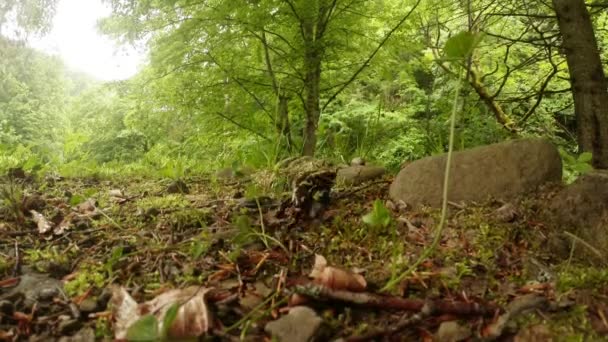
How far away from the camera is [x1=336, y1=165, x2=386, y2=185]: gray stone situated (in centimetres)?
257

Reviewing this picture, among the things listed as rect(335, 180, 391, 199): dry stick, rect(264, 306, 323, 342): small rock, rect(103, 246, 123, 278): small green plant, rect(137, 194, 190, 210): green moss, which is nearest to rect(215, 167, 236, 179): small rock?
rect(137, 194, 190, 210): green moss

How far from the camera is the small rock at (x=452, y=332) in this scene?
3.81ft

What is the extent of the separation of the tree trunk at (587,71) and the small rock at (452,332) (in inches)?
87.2

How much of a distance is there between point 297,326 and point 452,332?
17.5 inches

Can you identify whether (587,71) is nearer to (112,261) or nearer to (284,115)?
(284,115)

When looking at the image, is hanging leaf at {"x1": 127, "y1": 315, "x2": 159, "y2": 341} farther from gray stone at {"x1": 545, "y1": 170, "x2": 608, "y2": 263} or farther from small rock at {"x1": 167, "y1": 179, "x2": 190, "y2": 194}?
small rock at {"x1": 167, "y1": 179, "x2": 190, "y2": 194}

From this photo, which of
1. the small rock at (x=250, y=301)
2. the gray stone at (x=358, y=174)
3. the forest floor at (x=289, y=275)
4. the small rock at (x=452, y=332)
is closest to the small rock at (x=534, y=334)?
the forest floor at (x=289, y=275)

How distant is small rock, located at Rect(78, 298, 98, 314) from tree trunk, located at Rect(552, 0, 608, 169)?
3027mm

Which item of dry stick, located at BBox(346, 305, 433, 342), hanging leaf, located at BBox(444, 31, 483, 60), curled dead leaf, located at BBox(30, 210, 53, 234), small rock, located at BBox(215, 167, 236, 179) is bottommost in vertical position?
dry stick, located at BBox(346, 305, 433, 342)

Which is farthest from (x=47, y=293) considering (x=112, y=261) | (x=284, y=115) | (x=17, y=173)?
(x=284, y=115)

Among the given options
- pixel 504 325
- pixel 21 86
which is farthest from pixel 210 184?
pixel 21 86

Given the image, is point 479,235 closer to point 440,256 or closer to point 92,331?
point 440,256

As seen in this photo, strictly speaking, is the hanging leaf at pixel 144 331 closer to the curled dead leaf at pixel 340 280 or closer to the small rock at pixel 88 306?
the small rock at pixel 88 306

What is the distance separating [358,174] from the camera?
262 centimetres
